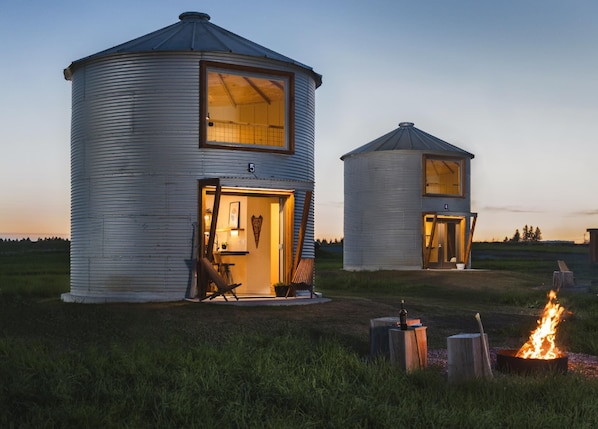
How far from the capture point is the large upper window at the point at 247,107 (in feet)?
52.3

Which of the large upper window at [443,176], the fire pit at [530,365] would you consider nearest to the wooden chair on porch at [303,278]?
the fire pit at [530,365]

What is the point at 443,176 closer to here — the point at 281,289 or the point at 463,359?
the point at 281,289

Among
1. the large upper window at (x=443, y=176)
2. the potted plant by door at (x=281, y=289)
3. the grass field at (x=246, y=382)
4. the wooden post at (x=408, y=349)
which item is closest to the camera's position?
the grass field at (x=246, y=382)

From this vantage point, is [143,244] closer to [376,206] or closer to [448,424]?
[448,424]

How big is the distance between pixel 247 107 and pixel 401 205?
1312cm

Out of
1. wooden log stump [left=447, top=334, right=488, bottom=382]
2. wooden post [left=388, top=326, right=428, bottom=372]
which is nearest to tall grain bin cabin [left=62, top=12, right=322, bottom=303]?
wooden post [left=388, top=326, right=428, bottom=372]

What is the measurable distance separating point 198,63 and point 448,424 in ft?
36.5

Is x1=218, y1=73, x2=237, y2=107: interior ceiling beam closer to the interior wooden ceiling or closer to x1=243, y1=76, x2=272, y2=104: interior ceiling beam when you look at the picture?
the interior wooden ceiling

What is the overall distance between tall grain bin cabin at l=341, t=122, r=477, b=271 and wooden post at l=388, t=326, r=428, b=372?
21.8 metres

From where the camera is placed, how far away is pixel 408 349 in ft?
26.8

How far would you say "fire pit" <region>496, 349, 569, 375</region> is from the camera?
7.97 m

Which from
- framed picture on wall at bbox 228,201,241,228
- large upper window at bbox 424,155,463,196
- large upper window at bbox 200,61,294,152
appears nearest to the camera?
large upper window at bbox 200,61,294,152

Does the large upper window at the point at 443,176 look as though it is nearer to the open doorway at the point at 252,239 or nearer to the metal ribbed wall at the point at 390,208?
the metal ribbed wall at the point at 390,208

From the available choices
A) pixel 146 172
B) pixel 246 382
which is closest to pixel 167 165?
pixel 146 172
